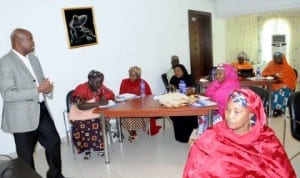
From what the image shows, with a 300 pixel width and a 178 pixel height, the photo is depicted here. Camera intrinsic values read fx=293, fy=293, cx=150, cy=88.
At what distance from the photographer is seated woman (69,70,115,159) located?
3352mm

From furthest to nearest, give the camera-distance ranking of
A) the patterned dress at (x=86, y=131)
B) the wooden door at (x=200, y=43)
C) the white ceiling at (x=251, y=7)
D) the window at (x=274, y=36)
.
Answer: the window at (x=274, y=36)
the wooden door at (x=200, y=43)
the white ceiling at (x=251, y=7)
the patterned dress at (x=86, y=131)

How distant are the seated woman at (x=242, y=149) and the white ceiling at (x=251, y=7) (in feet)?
17.7

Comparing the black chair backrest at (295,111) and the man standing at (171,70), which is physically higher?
the man standing at (171,70)

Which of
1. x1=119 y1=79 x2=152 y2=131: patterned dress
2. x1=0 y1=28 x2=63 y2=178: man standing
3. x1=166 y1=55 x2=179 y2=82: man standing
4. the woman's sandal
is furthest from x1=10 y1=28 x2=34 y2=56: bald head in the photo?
x1=166 y1=55 x2=179 y2=82: man standing

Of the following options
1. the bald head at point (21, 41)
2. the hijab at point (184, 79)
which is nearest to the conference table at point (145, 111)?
the bald head at point (21, 41)

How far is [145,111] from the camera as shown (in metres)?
3.08

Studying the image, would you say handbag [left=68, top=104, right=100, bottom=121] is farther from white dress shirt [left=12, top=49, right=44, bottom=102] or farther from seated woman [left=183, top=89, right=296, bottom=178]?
seated woman [left=183, top=89, right=296, bottom=178]

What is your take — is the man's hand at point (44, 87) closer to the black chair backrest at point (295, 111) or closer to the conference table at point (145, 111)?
the conference table at point (145, 111)

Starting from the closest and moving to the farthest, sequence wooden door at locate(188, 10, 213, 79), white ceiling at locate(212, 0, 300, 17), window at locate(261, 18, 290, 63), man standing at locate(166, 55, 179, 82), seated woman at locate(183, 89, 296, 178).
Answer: seated woman at locate(183, 89, 296, 178), man standing at locate(166, 55, 179, 82), white ceiling at locate(212, 0, 300, 17), wooden door at locate(188, 10, 213, 79), window at locate(261, 18, 290, 63)

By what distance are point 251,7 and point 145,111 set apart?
482cm

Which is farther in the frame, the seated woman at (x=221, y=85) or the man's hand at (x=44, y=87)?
the seated woman at (x=221, y=85)

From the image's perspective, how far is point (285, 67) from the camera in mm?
5062

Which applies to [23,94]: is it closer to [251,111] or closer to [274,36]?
[251,111]

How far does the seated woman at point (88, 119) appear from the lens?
335 cm
